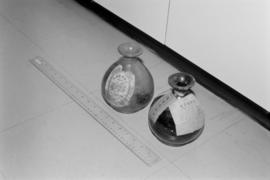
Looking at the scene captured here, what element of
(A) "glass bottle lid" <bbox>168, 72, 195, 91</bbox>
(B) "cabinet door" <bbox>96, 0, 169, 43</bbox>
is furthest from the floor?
(A) "glass bottle lid" <bbox>168, 72, 195, 91</bbox>

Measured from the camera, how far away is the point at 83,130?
1.44 meters

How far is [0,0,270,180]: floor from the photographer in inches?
51.9

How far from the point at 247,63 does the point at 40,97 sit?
765 millimetres

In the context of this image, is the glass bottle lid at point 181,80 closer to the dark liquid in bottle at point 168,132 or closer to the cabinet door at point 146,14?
the dark liquid in bottle at point 168,132

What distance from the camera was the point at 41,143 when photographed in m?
1.38

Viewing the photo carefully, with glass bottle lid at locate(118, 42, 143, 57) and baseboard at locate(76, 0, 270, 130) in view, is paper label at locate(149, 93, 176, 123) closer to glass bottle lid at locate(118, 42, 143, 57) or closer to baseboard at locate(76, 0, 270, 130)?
glass bottle lid at locate(118, 42, 143, 57)

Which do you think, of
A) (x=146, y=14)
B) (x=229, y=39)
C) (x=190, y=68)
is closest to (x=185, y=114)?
(x=229, y=39)

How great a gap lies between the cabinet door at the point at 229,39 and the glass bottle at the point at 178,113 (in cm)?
23

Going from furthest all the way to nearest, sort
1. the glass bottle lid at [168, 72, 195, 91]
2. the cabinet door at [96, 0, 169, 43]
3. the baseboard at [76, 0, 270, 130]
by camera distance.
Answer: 1. the cabinet door at [96, 0, 169, 43]
2. the baseboard at [76, 0, 270, 130]
3. the glass bottle lid at [168, 72, 195, 91]

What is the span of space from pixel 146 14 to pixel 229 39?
1.39ft

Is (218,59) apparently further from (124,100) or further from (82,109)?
(82,109)

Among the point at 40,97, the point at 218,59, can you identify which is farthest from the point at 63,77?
the point at 218,59

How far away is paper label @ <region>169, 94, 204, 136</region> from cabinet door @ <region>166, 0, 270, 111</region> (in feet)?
0.81

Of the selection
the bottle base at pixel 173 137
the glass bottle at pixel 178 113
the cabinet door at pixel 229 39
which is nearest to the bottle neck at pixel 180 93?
the glass bottle at pixel 178 113
